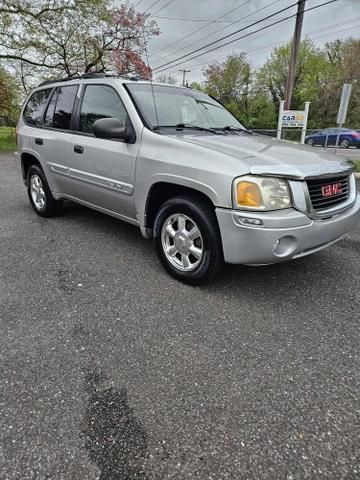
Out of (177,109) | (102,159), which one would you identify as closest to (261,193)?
(177,109)

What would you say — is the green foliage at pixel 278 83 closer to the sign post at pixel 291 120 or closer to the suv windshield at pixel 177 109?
the sign post at pixel 291 120

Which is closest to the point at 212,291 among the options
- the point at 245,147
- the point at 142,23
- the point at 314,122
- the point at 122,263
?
the point at 122,263

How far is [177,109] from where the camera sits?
370 cm

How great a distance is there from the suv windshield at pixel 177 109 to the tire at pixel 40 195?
6.78 feet

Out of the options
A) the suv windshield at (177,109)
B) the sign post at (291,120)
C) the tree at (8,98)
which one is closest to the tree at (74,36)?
the tree at (8,98)

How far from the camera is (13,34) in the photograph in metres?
16.4

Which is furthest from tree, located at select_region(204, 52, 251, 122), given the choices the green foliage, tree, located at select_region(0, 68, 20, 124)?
tree, located at select_region(0, 68, 20, 124)

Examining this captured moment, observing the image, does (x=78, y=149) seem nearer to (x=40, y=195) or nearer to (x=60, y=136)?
(x=60, y=136)

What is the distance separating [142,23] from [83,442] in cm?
1945

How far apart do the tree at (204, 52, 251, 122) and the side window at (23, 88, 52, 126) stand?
1584 inches

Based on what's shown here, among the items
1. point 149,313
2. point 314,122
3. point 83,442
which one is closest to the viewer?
point 83,442

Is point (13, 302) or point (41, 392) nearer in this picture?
point (41, 392)

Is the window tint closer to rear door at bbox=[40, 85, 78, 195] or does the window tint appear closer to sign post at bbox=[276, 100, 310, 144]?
rear door at bbox=[40, 85, 78, 195]

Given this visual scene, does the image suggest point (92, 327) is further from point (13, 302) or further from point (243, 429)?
point (243, 429)
